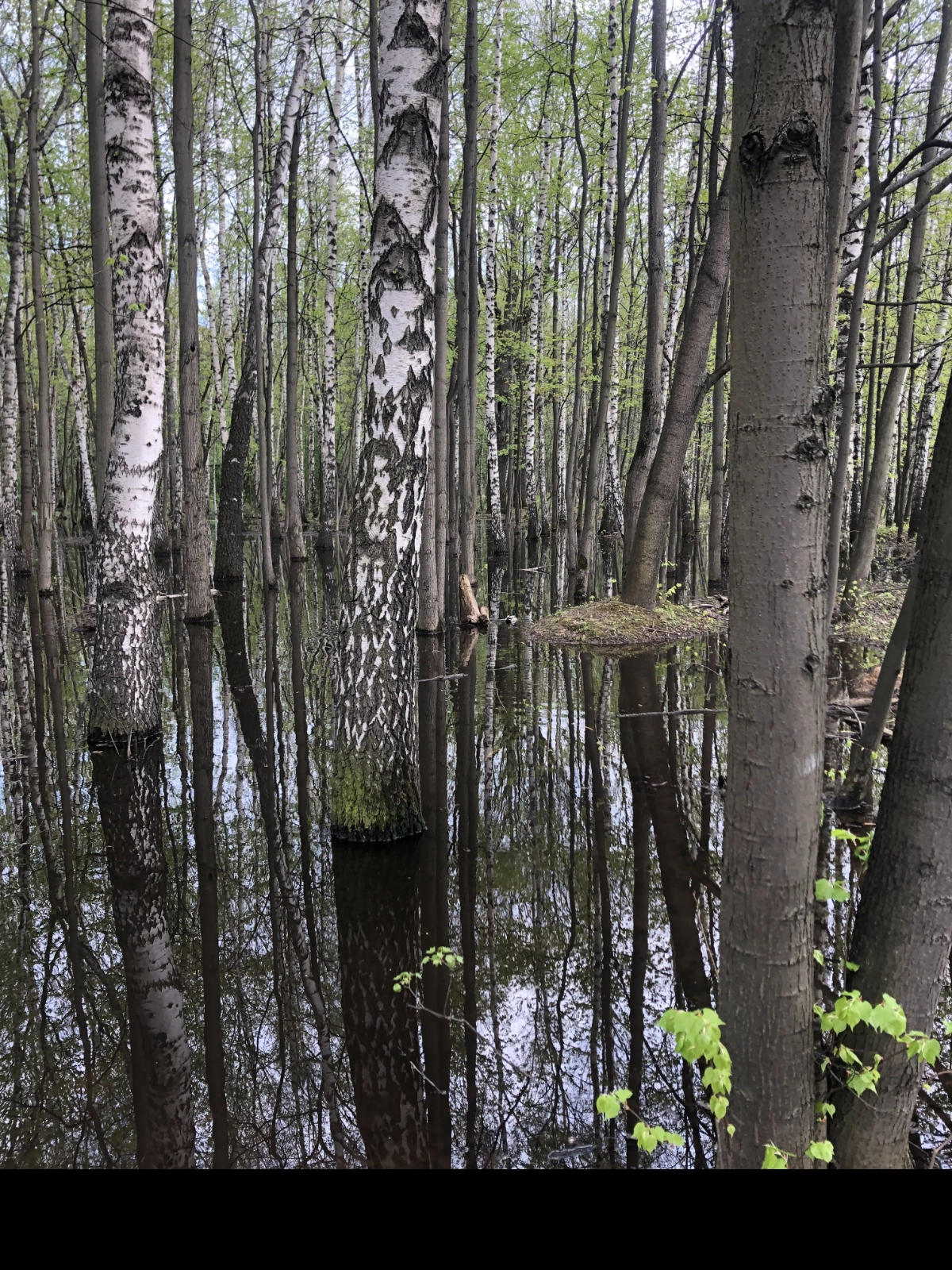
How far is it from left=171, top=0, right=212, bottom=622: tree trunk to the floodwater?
156 inches

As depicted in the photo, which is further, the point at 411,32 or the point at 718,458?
the point at 718,458

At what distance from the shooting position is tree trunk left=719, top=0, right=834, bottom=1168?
158 centimetres

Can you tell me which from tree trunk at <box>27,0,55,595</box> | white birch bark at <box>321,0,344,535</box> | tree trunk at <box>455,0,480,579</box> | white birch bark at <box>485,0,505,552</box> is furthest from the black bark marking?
white birch bark at <box>485,0,505,552</box>

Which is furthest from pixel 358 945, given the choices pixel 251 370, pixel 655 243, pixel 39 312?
pixel 251 370

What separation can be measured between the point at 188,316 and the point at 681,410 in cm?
595

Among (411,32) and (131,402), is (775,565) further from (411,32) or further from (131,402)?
(131,402)

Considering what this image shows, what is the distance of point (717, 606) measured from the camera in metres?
12.3

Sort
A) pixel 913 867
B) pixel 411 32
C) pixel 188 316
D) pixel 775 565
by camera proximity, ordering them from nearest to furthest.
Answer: pixel 775 565 → pixel 913 867 → pixel 411 32 → pixel 188 316

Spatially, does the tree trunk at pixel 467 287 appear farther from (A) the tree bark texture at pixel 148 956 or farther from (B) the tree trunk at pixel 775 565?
(B) the tree trunk at pixel 775 565

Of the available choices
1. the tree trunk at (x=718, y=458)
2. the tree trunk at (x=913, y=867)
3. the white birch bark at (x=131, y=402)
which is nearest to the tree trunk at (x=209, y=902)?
the white birch bark at (x=131, y=402)

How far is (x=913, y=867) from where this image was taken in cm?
184

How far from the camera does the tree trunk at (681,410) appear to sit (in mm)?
8836

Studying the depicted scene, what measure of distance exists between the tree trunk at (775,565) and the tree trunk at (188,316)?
843 centimetres
